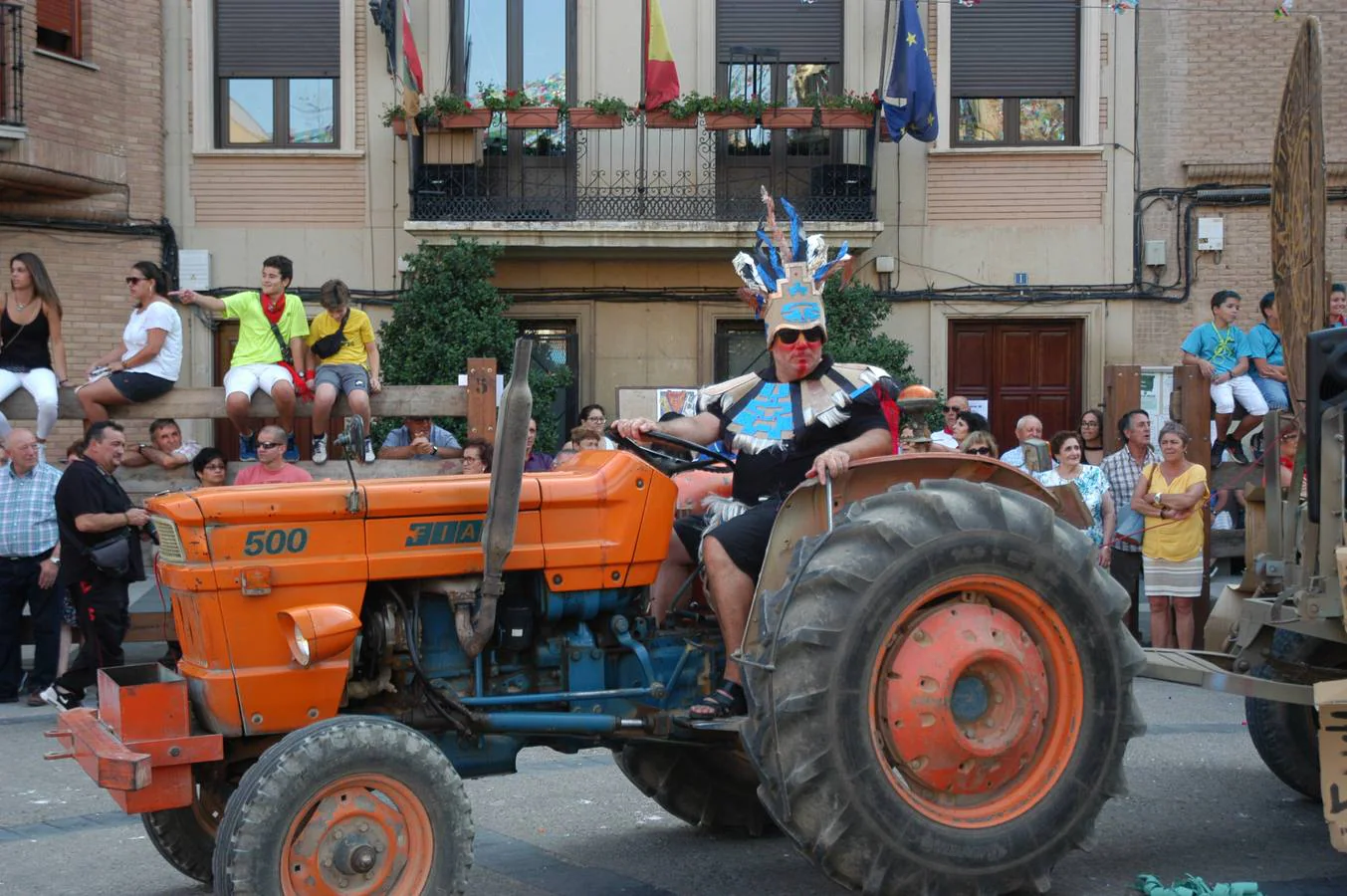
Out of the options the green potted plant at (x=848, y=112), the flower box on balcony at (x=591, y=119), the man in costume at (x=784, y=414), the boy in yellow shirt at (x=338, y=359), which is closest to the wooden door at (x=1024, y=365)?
the green potted plant at (x=848, y=112)

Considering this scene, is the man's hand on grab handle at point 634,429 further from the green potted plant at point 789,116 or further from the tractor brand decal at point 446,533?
the green potted plant at point 789,116

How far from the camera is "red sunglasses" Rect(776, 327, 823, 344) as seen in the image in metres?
5.59

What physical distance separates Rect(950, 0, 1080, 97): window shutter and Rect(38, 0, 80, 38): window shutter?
9778 millimetres

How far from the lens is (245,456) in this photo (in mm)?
11953

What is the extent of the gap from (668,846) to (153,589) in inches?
262

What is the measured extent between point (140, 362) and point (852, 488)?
21.8 ft

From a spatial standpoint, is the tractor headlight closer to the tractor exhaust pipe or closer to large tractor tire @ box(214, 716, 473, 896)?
large tractor tire @ box(214, 716, 473, 896)

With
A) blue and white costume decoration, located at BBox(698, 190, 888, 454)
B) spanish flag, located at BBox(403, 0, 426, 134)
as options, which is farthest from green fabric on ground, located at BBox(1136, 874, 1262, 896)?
spanish flag, located at BBox(403, 0, 426, 134)

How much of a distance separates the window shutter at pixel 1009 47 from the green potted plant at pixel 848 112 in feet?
5.23

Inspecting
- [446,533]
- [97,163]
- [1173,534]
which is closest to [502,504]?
[446,533]

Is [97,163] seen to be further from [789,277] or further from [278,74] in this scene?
[789,277]

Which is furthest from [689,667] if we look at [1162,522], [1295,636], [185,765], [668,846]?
[1162,522]

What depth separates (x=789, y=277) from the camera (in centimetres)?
566

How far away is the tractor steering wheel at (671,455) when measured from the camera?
17.9ft
